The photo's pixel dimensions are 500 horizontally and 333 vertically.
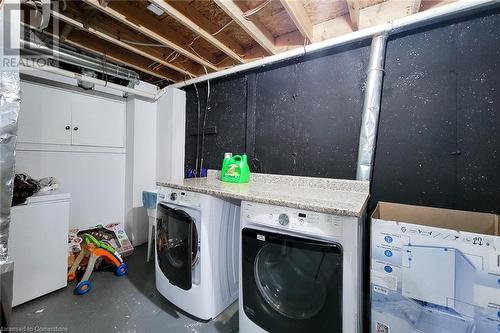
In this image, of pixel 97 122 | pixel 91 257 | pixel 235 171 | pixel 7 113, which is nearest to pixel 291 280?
pixel 235 171

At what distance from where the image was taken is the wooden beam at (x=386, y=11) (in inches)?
55.4

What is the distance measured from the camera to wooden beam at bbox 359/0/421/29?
4.61 ft

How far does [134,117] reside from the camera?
8.83ft

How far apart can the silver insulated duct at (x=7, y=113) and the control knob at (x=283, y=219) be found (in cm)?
134

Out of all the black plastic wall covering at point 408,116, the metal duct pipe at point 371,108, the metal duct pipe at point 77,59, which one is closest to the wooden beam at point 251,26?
the black plastic wall covering at point 408,116

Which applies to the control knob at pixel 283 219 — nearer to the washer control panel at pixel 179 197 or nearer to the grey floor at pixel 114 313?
the washer control panel at pixel 179 197

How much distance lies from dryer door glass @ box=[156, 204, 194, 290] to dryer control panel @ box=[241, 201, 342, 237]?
0.47 m

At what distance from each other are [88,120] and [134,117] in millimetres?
481

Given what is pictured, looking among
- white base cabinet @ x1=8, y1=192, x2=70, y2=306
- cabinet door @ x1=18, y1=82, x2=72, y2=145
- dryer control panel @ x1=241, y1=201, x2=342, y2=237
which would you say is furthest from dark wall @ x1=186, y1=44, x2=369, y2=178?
cabinet door @ x1=18, y1=82, x2=72, y2=145

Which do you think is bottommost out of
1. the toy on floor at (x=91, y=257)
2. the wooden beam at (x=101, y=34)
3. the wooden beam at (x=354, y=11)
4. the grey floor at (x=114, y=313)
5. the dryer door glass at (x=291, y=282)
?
the grey floor at (x=114, y=313)

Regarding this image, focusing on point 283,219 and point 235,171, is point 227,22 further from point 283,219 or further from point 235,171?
point 283,219

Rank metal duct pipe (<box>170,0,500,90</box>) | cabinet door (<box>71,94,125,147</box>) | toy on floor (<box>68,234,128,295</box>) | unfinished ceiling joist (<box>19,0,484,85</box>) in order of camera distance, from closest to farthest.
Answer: metal duct pipe (<box>170,0,500,90</box>) < unfinished ceiling joist (<box>19,0,484,85</box>) < toy on floor (<box>68,234,128,295</box>) < cabinet door (<box>71,94,125,147</box>)

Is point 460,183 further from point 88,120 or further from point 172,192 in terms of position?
point 88,120

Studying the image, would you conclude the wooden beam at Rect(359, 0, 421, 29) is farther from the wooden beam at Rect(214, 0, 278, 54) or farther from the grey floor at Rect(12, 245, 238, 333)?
the grey floor at Rect(12, 245, 238, 333)
